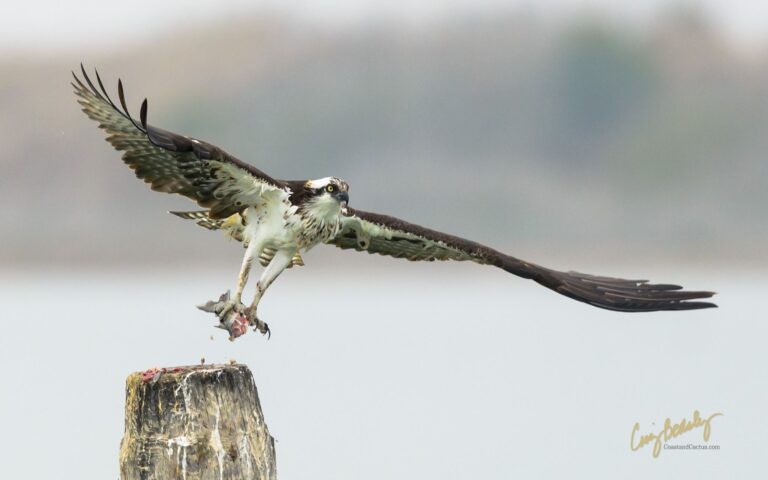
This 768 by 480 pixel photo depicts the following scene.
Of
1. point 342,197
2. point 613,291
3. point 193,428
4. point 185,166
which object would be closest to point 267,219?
point 342,197

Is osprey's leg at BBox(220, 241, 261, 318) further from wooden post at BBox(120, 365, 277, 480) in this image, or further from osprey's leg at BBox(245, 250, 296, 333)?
wooden post at BBox(120, 365, 277, 480)

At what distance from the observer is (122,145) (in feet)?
38.6

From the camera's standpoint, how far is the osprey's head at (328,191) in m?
12.1

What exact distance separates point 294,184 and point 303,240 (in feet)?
1.63

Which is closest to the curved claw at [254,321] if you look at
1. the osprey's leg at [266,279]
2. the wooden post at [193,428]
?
the osprey's leg at [266,279]

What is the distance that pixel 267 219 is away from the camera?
1223 cm

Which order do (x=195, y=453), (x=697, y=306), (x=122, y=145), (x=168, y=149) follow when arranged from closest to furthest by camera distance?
(x=195, y=453)
(x=168, y=149)
(x=122, y=145)
(x=697, y=306)

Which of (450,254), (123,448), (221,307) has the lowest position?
(123,448)

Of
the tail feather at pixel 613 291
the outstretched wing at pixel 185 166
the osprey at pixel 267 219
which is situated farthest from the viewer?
the tail feather at pixel 613 291

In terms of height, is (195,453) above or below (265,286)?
below

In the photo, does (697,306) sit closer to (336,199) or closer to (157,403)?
(336,199)

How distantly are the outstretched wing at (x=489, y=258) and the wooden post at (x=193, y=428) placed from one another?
3360 millimetres

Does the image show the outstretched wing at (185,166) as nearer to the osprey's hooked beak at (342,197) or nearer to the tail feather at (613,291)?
the osprey's hooked beak at (342,197)

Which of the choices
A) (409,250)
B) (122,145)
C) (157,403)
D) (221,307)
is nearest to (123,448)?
(157,403)
